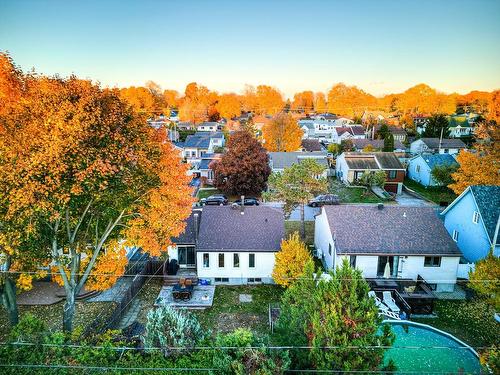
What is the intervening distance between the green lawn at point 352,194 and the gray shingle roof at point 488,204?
17634 mm

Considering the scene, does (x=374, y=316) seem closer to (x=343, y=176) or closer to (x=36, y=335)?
(x=36, y=335)

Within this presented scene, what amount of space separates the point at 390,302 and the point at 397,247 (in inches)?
156

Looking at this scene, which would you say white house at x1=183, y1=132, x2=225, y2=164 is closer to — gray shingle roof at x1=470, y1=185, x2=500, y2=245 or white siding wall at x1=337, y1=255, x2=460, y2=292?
white siding wall at x1=337, y1=255, x2=460, y2=292

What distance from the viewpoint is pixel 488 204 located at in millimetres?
26141

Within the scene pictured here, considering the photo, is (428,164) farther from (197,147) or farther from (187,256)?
(187,256)

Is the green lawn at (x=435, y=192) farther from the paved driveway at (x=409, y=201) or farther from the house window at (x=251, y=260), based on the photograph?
the house window at (x=251, y=260)

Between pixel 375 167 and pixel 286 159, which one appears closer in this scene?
pixel 375 167

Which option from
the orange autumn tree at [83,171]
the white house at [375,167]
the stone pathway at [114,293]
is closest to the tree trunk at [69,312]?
the orange autumn tree at [83,171]

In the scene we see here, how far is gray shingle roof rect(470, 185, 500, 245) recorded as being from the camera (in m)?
25.3

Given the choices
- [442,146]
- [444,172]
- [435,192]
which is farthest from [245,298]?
[442,146]

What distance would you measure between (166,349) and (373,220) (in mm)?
17426

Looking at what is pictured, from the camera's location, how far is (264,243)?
24.8 m

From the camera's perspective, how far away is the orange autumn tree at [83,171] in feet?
47.3

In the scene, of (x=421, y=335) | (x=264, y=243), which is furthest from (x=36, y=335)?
(x=421, y=335)
